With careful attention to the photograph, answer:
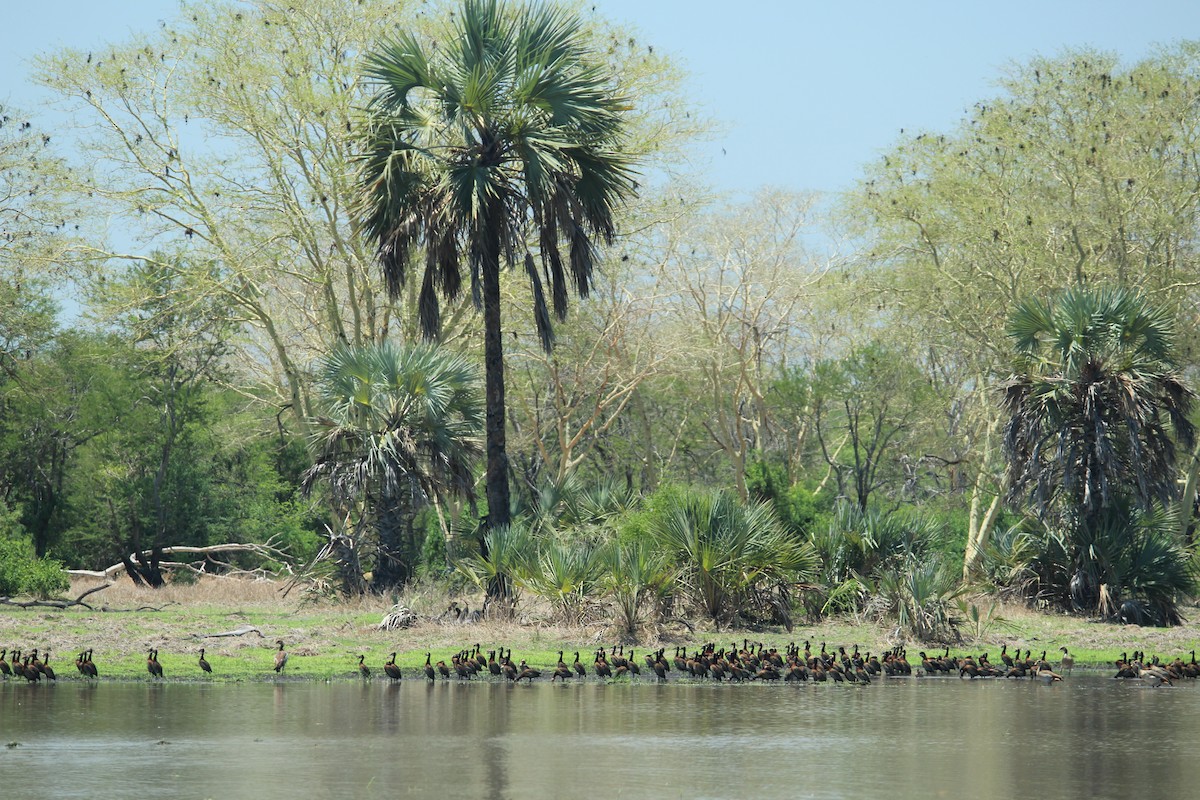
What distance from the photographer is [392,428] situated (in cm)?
2759

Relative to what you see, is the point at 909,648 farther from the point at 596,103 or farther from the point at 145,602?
the point at 145,602

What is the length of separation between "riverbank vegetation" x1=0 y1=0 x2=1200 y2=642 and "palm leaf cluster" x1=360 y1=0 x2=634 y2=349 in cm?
8

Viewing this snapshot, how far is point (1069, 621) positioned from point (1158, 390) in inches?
189

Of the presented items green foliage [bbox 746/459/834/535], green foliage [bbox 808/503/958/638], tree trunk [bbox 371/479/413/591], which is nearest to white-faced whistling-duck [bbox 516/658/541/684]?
green foliage [bbox 808/503/958/638]

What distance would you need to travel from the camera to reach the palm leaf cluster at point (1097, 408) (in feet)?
90.0

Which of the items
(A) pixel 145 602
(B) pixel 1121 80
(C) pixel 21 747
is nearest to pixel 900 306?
(B) pixel 1121 80

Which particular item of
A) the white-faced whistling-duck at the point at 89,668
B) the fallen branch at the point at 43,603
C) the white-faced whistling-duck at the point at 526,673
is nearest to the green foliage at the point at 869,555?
the white-faced whistling-duck at the point at 526,673

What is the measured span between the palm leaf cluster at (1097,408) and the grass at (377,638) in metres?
2.65

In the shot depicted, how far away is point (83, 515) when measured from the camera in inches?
1655

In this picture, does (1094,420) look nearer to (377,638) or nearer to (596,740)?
(377,638)

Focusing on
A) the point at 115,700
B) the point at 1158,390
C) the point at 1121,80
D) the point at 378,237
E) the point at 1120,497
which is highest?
the point at 1121,80

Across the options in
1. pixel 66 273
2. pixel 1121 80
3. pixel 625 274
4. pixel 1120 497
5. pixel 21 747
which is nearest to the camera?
pixel 21 747

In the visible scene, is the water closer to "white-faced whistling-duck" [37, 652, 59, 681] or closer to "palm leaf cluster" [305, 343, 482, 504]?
"white-faced whistling-duck" [37, 652, 59, 681]

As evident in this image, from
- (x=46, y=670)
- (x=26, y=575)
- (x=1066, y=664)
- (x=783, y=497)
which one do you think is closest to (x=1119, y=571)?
Answer: (x=1066, y=664)
